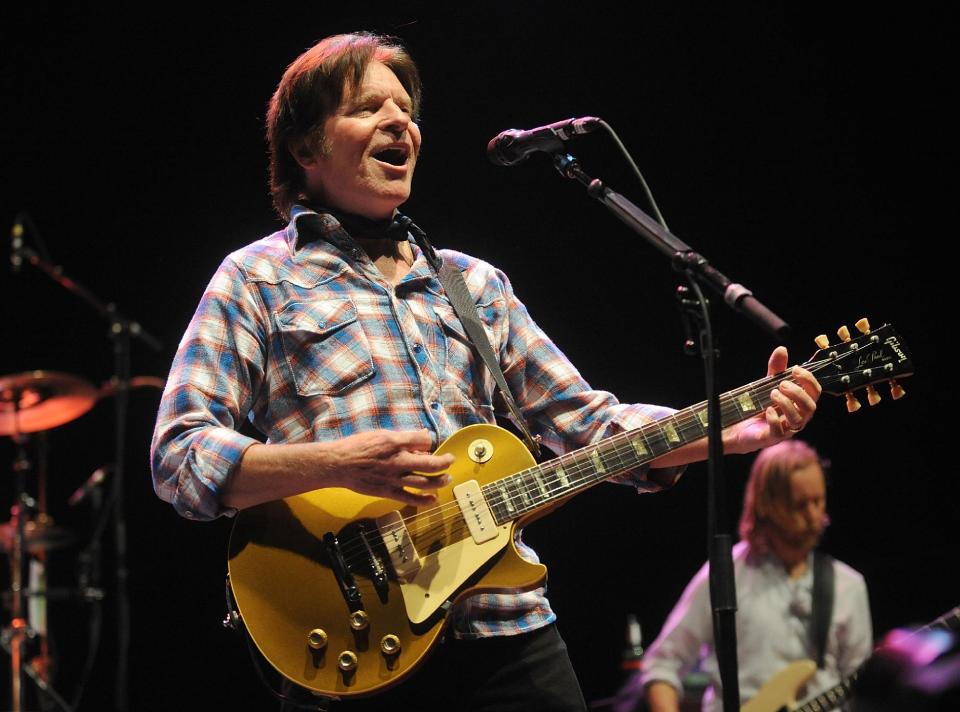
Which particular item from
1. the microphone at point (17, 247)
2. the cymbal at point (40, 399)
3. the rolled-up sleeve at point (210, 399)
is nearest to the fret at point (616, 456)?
the rolled-up sleeve at point (210, 399)

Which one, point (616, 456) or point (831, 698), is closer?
point (616, 456)

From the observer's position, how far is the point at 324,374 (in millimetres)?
2445

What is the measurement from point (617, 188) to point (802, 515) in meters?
2.06

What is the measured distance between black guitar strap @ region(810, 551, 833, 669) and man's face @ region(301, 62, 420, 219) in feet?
9.61

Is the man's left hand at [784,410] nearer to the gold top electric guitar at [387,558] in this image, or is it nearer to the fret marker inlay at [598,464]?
the gold top electric guitar at [387,558]

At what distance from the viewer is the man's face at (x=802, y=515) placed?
15.5ft

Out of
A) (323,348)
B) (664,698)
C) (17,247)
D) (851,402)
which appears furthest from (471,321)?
(17,247)

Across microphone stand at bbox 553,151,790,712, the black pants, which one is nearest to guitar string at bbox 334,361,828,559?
the black pants

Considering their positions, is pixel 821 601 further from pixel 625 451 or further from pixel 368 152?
pixel 368 152

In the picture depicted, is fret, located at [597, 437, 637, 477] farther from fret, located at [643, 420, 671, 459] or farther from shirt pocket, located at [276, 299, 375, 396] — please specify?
shirt pocket, located at [276, 299, 375, 396]

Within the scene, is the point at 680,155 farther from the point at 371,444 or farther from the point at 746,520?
the point at 371,444

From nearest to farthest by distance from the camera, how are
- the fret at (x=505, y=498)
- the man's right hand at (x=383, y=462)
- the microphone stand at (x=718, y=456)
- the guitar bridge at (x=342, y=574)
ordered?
the microphone stand at (x=718, y=456), the man's right hand at (x=383, y=462), the guitar bridge at (x=342, y=574), the fret at (x=505, y=498)

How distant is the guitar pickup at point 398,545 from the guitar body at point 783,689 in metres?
2.54

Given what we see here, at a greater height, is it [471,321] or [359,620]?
[471,321]
